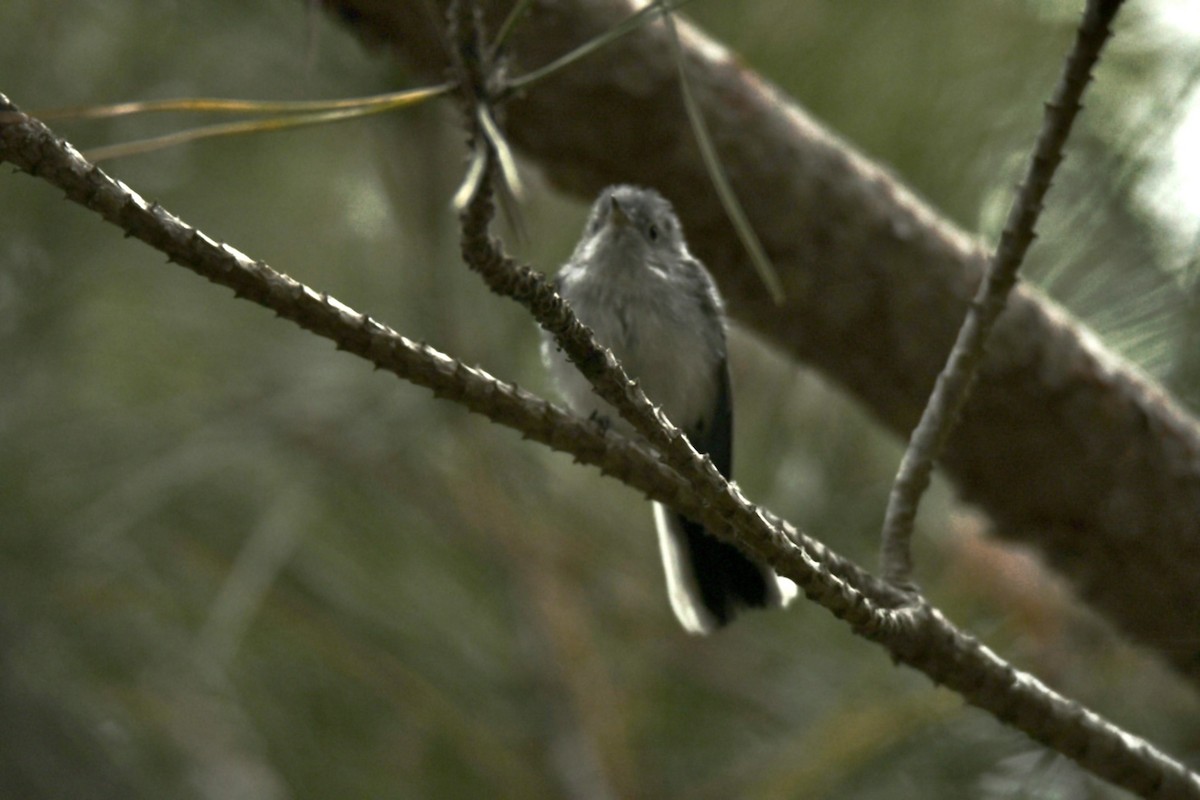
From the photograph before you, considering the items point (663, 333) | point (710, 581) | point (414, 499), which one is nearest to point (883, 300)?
point (663, 333)

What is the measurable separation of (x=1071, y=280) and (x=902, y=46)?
1.96ft

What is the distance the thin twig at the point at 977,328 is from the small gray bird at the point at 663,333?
645mm

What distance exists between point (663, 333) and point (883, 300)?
34cm

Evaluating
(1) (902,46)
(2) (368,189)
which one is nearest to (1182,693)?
(1) (902,46)

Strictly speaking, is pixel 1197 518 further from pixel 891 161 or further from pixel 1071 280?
pixel 891 161

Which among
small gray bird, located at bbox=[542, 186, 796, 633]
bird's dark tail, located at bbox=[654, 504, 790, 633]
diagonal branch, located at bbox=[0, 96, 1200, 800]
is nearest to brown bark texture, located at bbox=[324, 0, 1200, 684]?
small gray bird, located at bbox=[542, 186, 796, 633]

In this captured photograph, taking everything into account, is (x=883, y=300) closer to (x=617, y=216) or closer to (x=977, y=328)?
(x=617, y=216)

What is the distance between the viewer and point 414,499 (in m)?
2.61

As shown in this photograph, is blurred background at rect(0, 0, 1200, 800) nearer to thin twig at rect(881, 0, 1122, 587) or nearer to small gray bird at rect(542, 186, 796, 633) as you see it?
small gray bird at rect(542, 186, 796, 633)

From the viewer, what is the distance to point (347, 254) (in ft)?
8.59

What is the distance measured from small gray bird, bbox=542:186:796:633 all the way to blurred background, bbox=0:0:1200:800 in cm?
28

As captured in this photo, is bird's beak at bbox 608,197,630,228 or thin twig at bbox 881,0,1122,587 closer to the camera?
thin twig at bbox 881,0,1122,587

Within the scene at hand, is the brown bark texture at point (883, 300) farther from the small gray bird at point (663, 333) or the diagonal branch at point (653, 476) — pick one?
the diagonal branch at point (653, 476)

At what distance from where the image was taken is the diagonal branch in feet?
2.64
